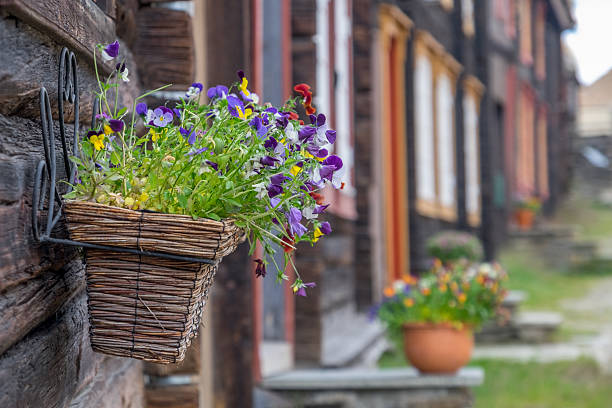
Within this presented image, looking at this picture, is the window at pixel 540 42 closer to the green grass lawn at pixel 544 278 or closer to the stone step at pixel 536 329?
the green grass lawn at pixel 544 278

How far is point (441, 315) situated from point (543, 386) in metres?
1.75

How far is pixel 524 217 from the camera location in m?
18.4

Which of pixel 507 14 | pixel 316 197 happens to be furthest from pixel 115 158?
pixel 507 14

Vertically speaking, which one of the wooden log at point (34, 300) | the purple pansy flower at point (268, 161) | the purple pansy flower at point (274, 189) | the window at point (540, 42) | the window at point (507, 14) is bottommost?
the wooden log at point (34, 300)

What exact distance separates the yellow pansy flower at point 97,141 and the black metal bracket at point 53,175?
0.08m

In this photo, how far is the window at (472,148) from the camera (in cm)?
1387

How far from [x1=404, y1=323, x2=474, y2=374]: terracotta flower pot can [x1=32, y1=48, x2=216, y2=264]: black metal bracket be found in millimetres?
3928

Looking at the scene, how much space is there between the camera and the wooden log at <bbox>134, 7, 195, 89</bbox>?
3270 mm

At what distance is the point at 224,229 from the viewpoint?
72.6 inches

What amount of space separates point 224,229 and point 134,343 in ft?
0.99

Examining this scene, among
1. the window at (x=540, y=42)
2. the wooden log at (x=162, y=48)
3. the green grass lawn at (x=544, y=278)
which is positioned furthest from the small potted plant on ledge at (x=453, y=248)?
the window at (x=540, y=42)

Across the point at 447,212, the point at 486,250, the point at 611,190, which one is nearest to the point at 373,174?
the point at 447,212

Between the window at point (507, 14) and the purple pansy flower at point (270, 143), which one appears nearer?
the purple pansy flower at point (270, 143)

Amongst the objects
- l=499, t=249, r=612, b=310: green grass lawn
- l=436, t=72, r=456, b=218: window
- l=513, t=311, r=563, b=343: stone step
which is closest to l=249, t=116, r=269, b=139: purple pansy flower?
l=513, t=311, r=563, b=343: stone step
